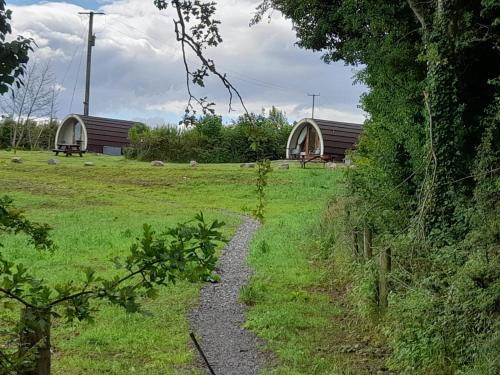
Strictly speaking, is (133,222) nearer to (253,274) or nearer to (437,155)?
(253,274)

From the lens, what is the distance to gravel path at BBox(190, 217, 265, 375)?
6008 mm

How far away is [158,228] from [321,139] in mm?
27334

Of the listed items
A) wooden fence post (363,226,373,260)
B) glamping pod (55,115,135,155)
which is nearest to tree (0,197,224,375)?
wooden fence post (363,226,373,260)

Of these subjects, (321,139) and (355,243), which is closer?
(355,243)

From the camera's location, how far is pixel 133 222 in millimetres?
15945

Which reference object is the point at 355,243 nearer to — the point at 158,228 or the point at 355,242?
the point at 355,242

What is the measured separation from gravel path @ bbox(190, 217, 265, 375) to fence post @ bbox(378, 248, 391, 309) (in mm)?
1601

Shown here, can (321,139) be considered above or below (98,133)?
above

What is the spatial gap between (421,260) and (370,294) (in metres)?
0.77

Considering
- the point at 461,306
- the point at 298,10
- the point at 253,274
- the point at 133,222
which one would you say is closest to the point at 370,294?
the point at 461,306

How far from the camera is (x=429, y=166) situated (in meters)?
8.55

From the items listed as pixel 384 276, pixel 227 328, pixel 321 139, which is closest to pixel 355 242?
pixel 384 276

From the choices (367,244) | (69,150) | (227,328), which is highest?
(69,150)

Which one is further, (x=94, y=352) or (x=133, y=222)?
(x=133, y=222)
